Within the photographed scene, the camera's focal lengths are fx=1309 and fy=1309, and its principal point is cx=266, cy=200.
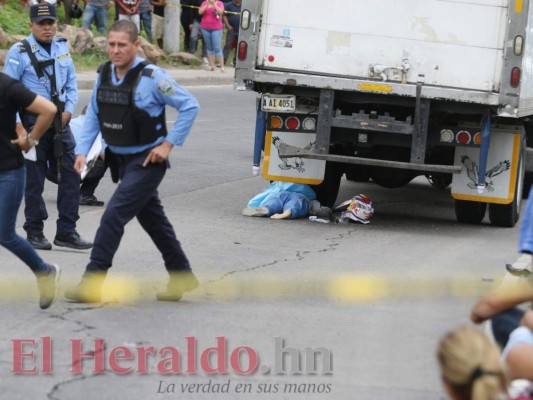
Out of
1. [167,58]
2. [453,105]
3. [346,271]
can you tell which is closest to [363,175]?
[453,105]

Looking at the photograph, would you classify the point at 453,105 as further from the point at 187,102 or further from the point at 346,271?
the point at 187,102

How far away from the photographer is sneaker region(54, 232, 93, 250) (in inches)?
403

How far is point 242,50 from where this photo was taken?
12.3m

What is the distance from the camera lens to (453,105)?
11961mm

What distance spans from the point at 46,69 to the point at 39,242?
1.34m

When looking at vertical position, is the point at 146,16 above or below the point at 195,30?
above

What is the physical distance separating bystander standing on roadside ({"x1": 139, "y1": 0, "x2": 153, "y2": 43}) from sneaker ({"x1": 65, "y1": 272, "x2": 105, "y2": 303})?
2098 cm

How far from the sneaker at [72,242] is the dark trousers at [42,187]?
3 cm

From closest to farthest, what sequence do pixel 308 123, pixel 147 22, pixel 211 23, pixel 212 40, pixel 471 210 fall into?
pixel 308 123
pixel 471 210
pixel 211 23
pixel 212 40
pixel 147 22

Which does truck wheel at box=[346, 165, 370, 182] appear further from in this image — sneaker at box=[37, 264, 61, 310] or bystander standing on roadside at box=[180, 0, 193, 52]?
bystander standing on roadside at box=[180, 0, 193, 52]

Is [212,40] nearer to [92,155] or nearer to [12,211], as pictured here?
[92,155]

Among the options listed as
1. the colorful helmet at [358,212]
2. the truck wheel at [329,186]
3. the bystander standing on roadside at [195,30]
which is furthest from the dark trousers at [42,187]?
the bystander standing on roadside at [195,30]

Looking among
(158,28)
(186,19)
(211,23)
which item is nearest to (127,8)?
(211,23)

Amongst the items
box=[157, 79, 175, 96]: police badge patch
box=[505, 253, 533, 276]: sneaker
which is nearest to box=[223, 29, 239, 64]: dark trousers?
box=[157, 79, 175, 96]: police badge patch
